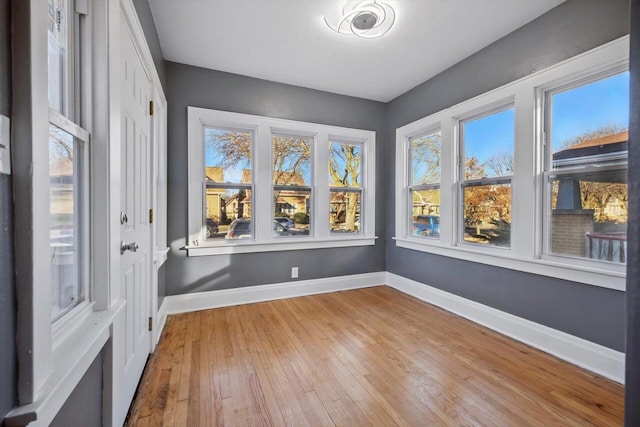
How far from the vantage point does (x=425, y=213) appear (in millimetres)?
3490

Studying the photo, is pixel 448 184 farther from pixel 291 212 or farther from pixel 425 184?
pixel 291 212

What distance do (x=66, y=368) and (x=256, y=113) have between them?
2937 mm

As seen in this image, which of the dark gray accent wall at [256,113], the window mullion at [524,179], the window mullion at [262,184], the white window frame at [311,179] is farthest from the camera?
the white window frame at [311,179]

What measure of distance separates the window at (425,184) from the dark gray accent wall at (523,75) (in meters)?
0.31

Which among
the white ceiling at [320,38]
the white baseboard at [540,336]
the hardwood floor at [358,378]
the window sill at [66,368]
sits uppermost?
the white ceiling at [320,38]

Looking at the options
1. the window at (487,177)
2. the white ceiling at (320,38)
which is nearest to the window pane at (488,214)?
the window at (487,177)

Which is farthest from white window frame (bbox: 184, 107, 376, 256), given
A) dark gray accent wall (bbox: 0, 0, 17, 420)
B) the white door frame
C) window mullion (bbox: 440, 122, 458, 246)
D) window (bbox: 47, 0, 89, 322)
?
dark gray accent wall (bbox: 0, 0, 17, 420)

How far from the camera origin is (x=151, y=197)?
2.13 m

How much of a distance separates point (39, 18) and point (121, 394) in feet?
5.27

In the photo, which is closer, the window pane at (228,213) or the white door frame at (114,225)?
the white door frame at (114,225)

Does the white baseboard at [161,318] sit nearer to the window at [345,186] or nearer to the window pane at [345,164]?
the window at [345,186]

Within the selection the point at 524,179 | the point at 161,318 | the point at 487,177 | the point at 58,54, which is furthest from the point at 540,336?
the point at 58,54

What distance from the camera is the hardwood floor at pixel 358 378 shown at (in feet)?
4.98

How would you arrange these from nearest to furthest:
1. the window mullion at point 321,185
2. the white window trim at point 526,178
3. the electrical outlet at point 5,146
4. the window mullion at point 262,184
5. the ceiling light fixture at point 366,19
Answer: the electrical outlet at point 5,146, the white window trim at point 526,178, the ceiling light fixture at point 366,19, the window mullion at point 262,184, the window mullion at point 321,185
